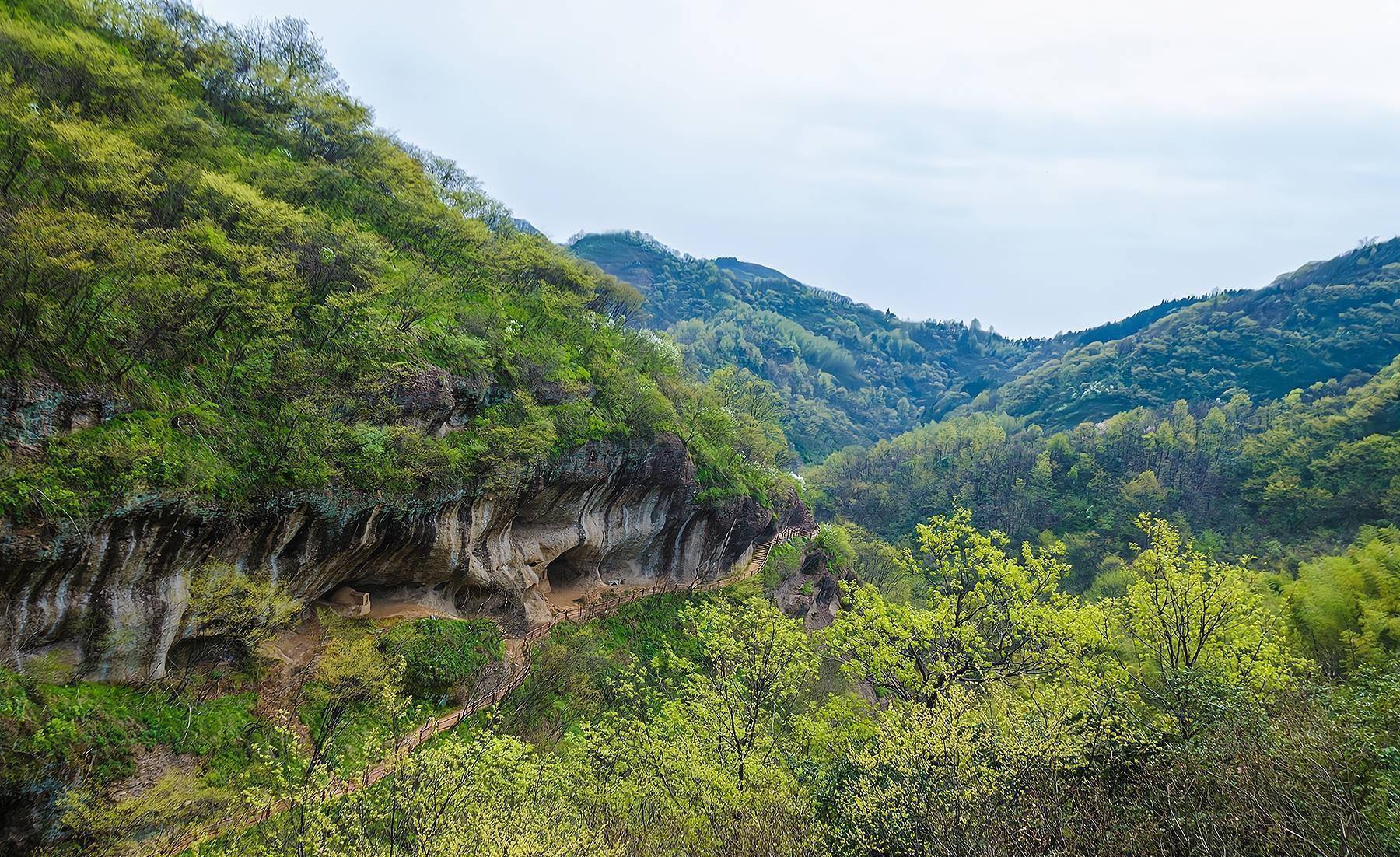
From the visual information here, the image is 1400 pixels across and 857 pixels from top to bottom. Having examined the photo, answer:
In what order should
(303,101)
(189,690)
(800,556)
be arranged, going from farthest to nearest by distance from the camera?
(800,556), (303,101), (189,690)

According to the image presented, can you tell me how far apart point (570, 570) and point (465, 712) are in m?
11.9

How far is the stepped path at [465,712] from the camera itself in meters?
11.8

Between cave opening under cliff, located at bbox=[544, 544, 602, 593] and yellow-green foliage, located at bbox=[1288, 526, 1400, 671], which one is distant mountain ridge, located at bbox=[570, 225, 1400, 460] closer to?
cave opening under cliff, located at bbox=[544, 544, 602, 593]

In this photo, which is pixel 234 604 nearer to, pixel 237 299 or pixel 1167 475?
pixel 237 299

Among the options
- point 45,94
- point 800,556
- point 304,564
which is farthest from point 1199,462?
point 45,94

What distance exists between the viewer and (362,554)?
18734mm

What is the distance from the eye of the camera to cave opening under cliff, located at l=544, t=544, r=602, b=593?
31.2 m

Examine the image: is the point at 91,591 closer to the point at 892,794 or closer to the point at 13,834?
the point at 13,834

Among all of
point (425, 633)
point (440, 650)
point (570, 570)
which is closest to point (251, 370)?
point (425, 633)

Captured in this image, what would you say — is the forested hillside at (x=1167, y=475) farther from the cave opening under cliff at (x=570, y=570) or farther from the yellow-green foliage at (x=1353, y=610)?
the cave opening under cliff at (x=570, y=570)

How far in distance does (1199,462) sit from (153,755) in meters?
113

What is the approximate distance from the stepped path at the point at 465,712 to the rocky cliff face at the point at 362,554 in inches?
36.5

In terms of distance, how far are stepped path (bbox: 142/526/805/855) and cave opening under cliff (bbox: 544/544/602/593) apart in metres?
1.77

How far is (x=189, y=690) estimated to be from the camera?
13.8 metres
